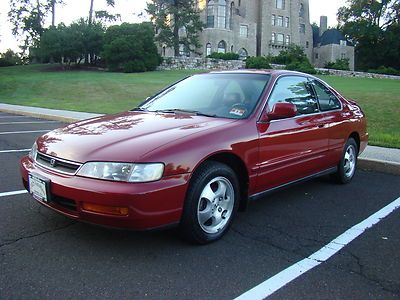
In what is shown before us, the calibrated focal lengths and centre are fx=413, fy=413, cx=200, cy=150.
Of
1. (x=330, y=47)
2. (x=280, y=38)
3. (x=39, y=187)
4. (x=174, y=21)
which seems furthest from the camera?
(x=330, y=47)

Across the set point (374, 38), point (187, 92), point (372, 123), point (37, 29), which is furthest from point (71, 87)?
point (374, 38)

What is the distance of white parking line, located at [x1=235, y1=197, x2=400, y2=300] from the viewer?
2844mm

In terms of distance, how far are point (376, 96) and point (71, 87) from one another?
63.2ft

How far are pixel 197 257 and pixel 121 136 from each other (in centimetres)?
119

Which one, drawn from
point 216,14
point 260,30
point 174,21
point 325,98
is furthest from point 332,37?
point 325,98

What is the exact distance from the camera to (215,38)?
61.7 metres

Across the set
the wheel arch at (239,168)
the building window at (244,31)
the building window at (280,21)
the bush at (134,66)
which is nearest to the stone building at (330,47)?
the building window at (280,21)

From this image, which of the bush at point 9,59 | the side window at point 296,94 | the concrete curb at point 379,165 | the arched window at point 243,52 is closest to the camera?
the side window at point 296,94

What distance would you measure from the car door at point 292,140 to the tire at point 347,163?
0.57 metres

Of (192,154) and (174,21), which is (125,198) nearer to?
(192,154)

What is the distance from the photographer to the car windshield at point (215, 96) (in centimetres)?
421

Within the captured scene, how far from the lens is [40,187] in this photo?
3408mm

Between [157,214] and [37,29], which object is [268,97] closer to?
[157,214]

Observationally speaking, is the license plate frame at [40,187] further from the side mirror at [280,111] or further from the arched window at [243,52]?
the arched window at [243,52]
